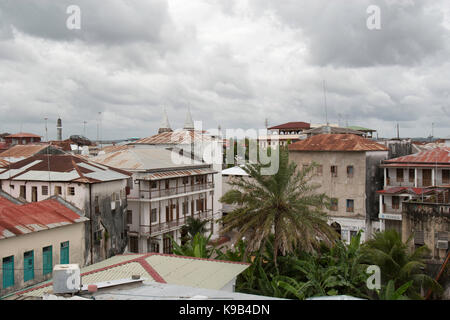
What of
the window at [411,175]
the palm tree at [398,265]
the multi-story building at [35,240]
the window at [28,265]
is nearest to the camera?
the multi-story building at [35,240]

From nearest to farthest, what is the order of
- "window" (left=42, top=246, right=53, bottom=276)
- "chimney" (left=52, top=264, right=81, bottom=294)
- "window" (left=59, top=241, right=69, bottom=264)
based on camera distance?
"chimney" (left=52, top=264, right=81, bottom=294), "window" (left=42, top=246, right=53, bottom=276), "window" (left=59, top=241, right=69, bottom=264)

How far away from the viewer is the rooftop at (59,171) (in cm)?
2625

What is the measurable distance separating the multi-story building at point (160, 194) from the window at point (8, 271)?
16.1m

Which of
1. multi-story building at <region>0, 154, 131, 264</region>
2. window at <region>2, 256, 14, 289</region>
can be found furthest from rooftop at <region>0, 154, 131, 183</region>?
window at <region>2, 256, 14, 289</region>

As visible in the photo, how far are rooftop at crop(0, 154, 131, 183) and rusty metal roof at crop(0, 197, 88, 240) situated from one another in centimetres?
211

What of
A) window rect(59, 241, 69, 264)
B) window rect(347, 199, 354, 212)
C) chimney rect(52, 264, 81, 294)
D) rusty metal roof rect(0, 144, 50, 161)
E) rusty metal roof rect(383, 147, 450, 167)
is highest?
rusty metal roof rect(0, 144, 50, 161)

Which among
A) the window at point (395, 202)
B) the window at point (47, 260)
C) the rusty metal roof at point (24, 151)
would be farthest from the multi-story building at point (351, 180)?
the rusty metal roof at point (24, 151)

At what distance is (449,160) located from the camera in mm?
36219

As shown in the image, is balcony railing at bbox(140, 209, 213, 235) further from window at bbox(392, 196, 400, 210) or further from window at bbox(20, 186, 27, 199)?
window at bbox(392, 196, 400, 210)

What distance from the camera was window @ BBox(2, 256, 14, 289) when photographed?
1814cm

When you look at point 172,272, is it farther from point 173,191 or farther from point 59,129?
point 59,129

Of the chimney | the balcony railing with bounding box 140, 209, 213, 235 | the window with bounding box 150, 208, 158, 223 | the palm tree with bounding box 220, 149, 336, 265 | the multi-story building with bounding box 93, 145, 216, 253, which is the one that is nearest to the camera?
the chimney

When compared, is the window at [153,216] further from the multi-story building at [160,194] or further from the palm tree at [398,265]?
the palm tree at [398,265]
